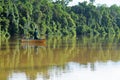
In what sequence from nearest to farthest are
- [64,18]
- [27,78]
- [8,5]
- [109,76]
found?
[27,78]
[109,76]
[8,5]
[64,18]

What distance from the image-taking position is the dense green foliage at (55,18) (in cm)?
4775

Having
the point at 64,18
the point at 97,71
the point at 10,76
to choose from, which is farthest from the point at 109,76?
the point at 64,18

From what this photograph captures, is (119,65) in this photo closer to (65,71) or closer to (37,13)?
(65,71)

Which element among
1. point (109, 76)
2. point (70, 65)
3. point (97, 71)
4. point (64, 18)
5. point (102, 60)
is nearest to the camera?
point (109, 76)

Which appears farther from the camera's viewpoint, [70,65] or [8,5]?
[8,5]

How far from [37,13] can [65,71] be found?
149 ft

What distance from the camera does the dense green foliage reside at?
4775 cm

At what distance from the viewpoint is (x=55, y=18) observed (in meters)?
65.3

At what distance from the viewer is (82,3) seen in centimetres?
7812

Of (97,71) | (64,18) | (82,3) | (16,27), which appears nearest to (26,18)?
(16,27)

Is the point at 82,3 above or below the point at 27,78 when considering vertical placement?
above

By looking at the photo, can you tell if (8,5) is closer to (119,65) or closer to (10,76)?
(119,65)

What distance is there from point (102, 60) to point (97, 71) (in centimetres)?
441

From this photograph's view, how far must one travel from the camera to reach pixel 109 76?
14.1 meters
